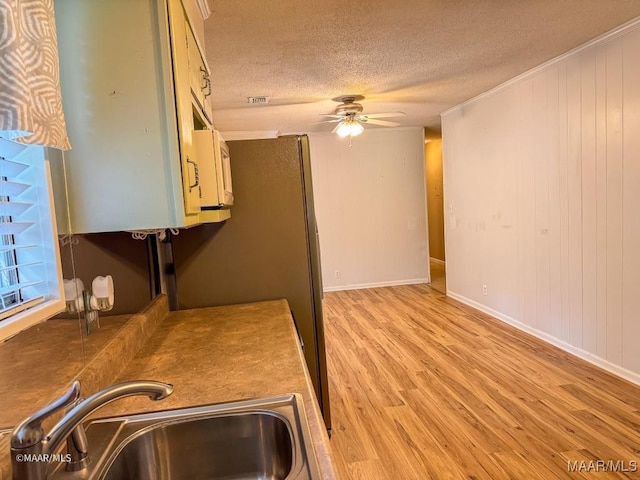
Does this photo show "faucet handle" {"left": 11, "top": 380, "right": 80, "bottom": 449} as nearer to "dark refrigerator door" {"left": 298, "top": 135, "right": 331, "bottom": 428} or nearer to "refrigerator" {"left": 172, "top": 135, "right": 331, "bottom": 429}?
"refrigerator" {"left": 172, "top": 135, "right": 331, "bottom": 429}

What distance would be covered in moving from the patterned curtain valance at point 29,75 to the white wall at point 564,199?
3.07 meters

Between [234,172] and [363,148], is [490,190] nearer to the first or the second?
[363,148]

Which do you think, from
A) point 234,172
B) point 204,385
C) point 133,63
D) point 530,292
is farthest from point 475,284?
point 133,63

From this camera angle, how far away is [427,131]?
21.7 ft

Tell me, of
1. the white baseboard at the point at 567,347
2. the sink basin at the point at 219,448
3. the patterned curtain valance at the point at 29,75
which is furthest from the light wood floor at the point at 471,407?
the patterned curtain valance at the point at 29,75

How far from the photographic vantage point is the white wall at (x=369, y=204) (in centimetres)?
609

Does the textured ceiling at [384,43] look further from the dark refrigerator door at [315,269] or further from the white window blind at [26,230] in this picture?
the white window blind at [26,230]

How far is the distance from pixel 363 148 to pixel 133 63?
5.15m

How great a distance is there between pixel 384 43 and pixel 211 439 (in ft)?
8.20

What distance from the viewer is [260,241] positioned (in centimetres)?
232

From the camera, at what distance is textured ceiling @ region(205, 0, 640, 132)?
2258 mm

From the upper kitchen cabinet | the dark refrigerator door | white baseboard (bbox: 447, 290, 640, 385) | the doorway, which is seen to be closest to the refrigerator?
the dark refrigerator door

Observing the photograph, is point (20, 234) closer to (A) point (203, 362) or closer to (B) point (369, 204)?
(A) point (203, 362)

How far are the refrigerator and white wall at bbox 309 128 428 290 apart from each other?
376 centimetres
